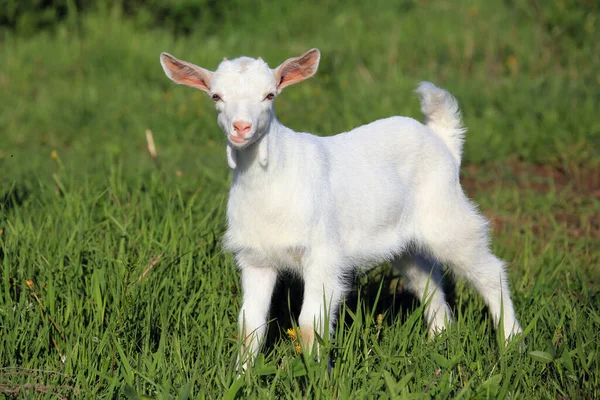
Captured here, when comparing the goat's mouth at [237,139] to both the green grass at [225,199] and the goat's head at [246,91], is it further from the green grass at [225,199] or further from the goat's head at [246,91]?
the green grass at [225,199]

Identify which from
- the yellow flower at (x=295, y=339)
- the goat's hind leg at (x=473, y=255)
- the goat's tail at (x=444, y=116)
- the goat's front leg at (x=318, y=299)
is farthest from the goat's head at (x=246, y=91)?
the goat's hind leg at (x=473, y=255)

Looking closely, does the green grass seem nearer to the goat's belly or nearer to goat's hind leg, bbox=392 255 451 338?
goat's hind leg, bbox=392 255 451 338

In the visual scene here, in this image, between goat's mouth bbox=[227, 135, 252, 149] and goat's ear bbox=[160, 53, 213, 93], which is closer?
goat's mouth bbox=[227, 135, 252, 149]

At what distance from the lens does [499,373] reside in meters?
3.58

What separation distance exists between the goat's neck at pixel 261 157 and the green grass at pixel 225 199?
684 millimetres

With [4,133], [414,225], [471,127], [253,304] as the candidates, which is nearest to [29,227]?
[253,304]

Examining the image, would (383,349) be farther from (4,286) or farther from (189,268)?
(4,286)

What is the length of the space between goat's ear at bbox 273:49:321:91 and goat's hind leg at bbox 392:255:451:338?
1.40m

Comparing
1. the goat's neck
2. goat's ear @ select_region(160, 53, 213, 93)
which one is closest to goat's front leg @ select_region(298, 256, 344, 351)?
the goat's neck

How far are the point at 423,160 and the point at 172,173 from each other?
8.97 ft

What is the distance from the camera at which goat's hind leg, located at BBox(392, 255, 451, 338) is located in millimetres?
4488

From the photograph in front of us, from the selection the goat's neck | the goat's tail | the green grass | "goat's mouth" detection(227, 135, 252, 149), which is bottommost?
the green grass

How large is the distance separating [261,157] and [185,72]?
50 centimetres

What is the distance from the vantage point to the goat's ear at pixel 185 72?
A: 3595 millimetres
